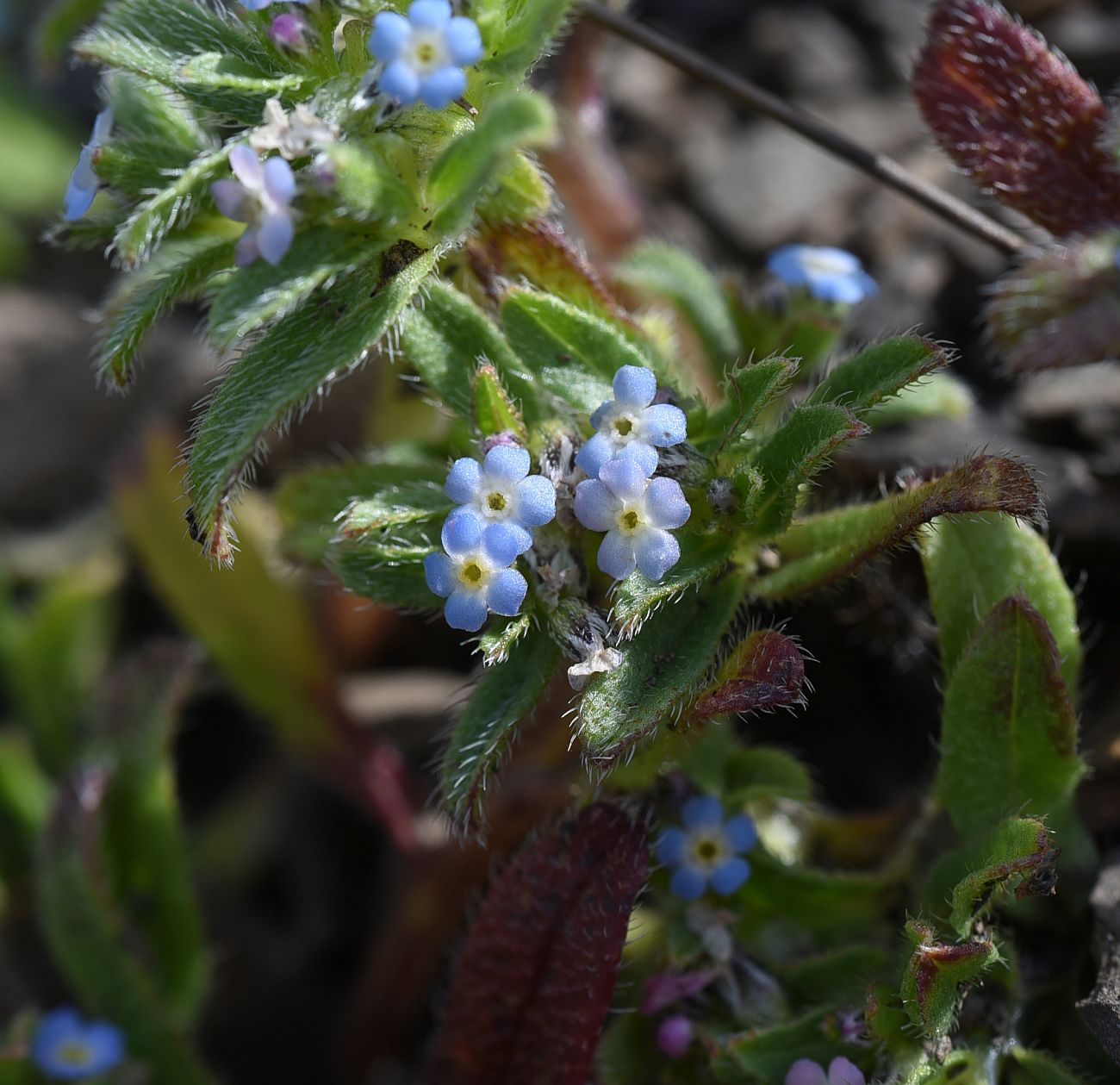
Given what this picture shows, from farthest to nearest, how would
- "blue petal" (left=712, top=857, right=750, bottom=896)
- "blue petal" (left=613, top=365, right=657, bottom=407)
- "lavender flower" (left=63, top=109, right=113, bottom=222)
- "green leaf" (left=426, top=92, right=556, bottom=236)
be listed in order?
"blue petal" (left=712, top=857, right=750, bottom=896), "lavender flower" (left=63, top=109, right=113, bottom=222), "blue petal" (left=613, top=365, right=657, bottom=407), "green leaf" (left=426, top=92, right=556, bottom=236)

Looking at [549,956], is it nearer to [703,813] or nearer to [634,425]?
[703,813]

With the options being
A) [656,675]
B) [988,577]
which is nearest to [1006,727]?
[988,577]

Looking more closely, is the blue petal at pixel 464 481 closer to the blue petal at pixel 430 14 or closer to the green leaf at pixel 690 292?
the blue petal at pixel 430 14

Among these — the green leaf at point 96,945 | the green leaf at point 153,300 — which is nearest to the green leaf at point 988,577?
the green leaf at point 153,300

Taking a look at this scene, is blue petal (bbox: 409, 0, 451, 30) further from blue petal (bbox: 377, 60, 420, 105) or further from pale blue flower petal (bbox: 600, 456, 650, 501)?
pale blue flower petal (bbox: 600, 456, 650, 501)

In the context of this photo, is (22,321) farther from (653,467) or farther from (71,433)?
(653,467)

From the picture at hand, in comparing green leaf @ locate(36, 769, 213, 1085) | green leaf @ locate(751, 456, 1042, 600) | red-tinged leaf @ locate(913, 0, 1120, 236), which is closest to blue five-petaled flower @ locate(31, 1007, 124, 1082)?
green leaf @ locate(36, 769, 213, 1085)
